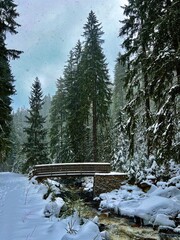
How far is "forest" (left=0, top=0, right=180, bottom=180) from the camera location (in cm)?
843

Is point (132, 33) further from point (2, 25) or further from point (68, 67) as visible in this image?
point (68, 67)

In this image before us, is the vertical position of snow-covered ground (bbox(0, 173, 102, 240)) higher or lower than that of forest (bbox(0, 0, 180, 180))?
lower

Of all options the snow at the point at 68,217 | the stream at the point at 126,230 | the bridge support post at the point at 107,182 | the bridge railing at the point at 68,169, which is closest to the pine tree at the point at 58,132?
the bridge railing at the point at 68,169

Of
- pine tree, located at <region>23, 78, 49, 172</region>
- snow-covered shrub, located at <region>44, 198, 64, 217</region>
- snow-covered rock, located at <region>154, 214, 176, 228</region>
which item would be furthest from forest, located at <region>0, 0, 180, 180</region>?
snow-covered shrub, located at <region>44, 198, 64, 217</region>

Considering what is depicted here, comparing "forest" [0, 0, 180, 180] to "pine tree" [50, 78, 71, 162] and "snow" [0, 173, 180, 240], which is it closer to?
"pine tree" [50, 78, 71, 162]

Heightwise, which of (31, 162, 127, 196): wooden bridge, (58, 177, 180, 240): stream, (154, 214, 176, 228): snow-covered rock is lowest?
(58, 177, 180, 240): stream

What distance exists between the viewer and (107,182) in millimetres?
17031

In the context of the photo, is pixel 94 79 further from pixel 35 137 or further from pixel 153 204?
pixel 153 204

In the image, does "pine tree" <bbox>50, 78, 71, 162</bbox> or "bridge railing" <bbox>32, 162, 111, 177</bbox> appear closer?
"bridge railing" <bbox>32, 162, 111, 177</bbox>

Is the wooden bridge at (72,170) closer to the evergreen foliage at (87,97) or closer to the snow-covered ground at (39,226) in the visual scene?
the evergreen foliage at (87,97)

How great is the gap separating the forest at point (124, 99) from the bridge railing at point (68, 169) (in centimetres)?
232

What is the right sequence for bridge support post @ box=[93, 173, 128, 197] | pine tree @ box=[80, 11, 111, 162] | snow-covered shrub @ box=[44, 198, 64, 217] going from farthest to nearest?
1. pine tree @ box=[80, 11, 111, 162]
2. bridge support post @ box=[93, 173, 128, 197]
3. snow-covered shrub @ box=[44, 198, 64, 217]

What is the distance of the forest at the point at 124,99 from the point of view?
332 inches

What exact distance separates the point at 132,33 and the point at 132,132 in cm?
1032
